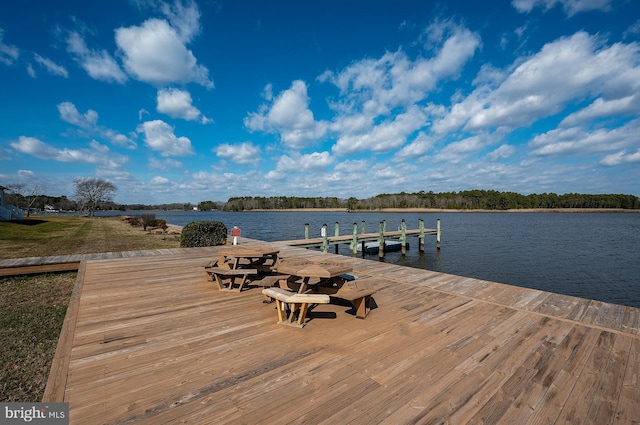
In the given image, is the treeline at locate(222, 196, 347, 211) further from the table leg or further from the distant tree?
the table leg

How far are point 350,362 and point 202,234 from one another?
10691 mm

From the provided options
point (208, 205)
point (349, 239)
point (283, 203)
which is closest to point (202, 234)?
point (349, 239)

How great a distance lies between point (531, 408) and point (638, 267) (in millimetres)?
21249

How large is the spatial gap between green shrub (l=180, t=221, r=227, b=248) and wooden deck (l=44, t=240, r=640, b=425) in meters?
6.87

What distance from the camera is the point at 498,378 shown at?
8.90ft

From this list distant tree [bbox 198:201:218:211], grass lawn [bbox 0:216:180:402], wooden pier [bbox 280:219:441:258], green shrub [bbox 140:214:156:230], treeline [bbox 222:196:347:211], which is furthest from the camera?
distant tree [bbox 198:201:218:211]

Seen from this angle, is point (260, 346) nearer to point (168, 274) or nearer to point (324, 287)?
point (324, 287)

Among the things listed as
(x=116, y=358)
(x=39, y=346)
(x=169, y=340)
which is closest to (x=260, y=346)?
(x=169, y=340)

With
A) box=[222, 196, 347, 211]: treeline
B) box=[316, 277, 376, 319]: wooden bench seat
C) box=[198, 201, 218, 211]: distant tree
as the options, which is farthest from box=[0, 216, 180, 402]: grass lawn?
box=[198, 201, 218, 211]: distant tree

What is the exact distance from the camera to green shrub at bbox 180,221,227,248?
11906 mm

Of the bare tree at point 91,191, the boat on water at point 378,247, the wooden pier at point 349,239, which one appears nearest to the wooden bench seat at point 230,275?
the wooden pier at point 349,239

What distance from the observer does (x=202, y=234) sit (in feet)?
39.9

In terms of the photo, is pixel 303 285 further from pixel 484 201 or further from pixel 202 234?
pixel 484 201

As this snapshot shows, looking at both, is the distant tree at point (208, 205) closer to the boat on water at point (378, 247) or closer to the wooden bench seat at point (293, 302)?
the boat on water at point (378, 247)
